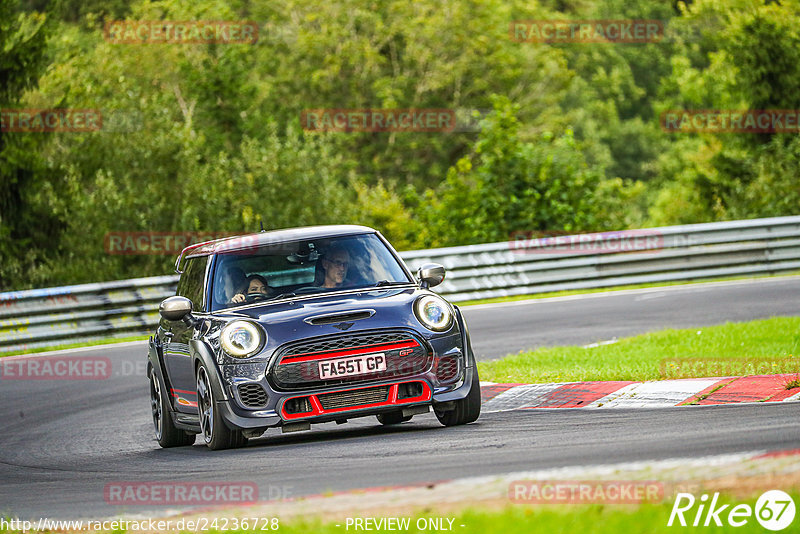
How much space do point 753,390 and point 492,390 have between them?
267 centimetres

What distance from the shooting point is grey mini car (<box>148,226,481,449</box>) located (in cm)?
861

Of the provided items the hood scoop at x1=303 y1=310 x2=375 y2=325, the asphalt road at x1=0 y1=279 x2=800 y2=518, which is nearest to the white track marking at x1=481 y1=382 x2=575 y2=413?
the asphalt road at x1=0 y1=279 x2=800 y2=518

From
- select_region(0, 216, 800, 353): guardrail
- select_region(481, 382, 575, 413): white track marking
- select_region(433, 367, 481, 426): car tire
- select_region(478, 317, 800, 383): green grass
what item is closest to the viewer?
select_region(433, 367, 481, 426): car tire

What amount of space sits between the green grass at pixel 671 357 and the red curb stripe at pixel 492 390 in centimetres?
20

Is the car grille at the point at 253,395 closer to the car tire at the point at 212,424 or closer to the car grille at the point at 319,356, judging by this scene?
the car grille at the point at 319,356

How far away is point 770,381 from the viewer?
31.3 feet

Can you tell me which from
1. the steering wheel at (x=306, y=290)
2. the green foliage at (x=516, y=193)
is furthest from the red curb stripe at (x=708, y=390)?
the green foliage at (x=516, y=193)

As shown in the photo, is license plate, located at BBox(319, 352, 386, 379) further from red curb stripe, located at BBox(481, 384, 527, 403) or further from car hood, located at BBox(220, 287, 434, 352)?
red curb stripe, located at BBox(481, 384, 527, 403)

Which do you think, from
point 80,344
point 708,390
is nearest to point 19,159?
point 80,344

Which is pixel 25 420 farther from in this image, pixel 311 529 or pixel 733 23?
pixel 733 23

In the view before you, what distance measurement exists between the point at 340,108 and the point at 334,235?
4358cm

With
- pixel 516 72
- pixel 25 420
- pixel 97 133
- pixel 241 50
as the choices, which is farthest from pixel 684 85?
pixel 25 420

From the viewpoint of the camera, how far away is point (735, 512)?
188 inches

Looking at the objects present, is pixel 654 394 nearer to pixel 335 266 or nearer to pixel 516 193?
pixel 335 266
